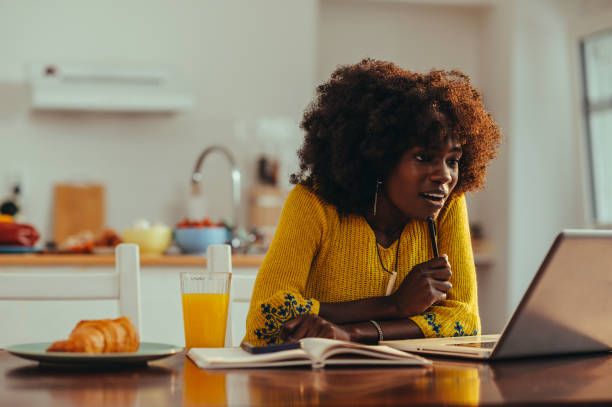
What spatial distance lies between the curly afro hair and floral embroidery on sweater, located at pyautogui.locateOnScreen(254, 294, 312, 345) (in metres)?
0.29

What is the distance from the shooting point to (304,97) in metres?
4.83

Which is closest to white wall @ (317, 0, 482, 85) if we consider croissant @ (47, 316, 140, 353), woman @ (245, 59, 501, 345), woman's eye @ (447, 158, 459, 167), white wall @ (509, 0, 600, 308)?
white wall @ (509, 0, 600, 308)

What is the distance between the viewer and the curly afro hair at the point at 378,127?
154cm

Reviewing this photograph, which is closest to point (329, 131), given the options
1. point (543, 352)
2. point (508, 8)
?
point (543, 352)

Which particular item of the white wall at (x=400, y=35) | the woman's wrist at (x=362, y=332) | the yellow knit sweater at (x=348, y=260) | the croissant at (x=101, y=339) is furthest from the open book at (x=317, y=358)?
the white wall at (x=400, y=35)

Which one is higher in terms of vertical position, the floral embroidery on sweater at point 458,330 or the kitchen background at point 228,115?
the kitchen background at point 228,115

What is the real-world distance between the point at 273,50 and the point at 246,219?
3.48ft

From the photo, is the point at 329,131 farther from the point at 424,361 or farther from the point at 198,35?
the point at 198,35

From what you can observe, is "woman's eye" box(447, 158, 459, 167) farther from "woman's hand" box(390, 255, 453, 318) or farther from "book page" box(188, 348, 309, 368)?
"book page" box(188, 348, 309, 368)

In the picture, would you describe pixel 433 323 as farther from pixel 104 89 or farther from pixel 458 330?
pixel 104 89

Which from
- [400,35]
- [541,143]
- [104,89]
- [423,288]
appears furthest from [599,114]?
[423,288]

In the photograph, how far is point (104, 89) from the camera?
4.39 m

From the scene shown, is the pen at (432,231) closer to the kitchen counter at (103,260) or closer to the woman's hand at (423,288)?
the woman's hand at (423,288)

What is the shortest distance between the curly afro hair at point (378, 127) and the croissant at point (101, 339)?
2.10 feet
